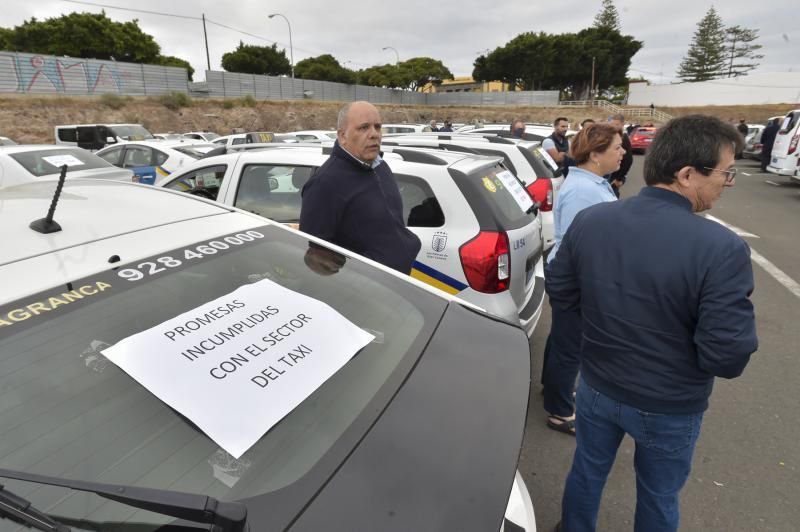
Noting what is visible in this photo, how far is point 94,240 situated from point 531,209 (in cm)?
308

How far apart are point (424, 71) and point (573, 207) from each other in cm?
8763

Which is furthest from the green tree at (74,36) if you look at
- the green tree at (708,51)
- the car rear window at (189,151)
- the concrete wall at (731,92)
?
the green tree at (708,51)

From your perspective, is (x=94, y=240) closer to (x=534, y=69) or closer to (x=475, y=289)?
(x=475, y=289)

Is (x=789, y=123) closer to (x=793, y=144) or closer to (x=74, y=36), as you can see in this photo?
(x=793, y=144)

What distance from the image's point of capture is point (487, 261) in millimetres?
2975

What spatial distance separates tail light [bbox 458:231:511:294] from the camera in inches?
117

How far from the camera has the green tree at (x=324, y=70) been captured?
6888cm

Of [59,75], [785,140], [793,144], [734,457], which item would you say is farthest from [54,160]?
[59,75]

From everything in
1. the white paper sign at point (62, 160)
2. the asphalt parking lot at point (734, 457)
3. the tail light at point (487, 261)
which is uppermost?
the white paper sign at point (62, 160)

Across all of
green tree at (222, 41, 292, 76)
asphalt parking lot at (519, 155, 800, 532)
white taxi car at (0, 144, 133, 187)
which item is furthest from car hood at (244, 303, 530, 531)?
green tree at (222, 41, 292, 76)

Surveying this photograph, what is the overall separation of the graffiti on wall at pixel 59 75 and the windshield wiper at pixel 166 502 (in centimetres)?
3742

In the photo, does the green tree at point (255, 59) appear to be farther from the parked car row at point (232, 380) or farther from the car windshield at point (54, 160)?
the parked car row at point (232, 380)

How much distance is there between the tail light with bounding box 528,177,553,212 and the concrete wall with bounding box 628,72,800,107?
66055mm

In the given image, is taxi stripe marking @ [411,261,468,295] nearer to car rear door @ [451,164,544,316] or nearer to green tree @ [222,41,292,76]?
car rear door @ [451,164,544,316]
